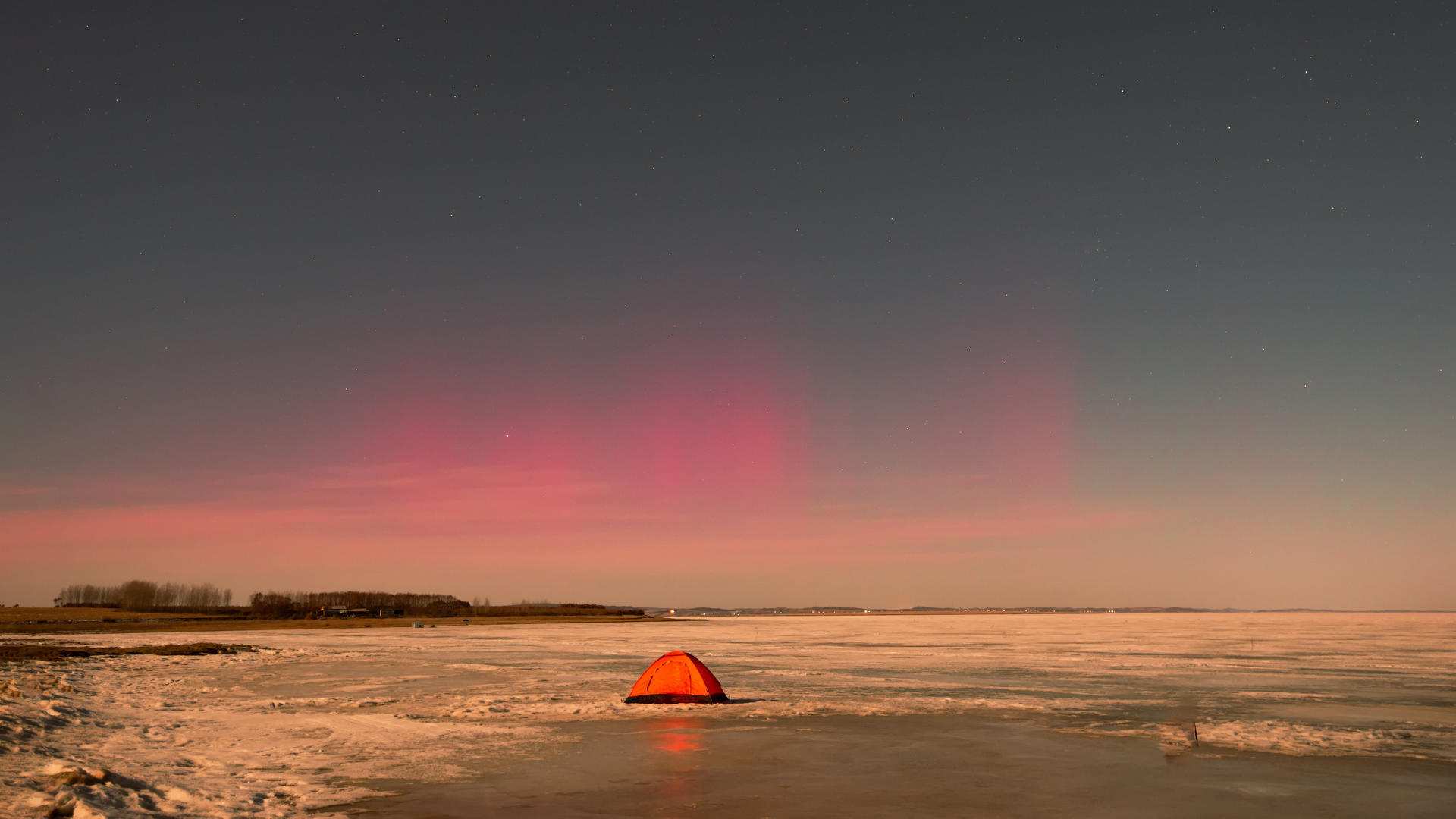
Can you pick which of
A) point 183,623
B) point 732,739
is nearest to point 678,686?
point 732,739

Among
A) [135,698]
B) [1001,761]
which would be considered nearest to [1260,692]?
[1001,761]

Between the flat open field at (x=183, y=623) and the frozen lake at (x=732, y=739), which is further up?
the frozen lake at (x=732, y=739)

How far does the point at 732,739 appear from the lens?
15180 mm

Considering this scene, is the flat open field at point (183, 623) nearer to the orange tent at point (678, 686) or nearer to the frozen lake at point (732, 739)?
the frozen lake at point (732, 739)

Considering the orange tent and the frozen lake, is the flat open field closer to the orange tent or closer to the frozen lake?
the frozen lake

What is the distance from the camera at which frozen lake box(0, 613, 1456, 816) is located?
10672 mm

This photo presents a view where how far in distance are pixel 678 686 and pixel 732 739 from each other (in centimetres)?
531

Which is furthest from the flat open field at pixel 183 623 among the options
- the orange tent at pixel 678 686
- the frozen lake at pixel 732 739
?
the orange tent at pixel 678 686

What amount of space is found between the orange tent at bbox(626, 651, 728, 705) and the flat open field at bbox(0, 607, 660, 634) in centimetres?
7235

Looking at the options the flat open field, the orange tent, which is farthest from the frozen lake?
the flat open field

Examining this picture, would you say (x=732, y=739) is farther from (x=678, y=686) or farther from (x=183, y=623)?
(x=183, y=623)

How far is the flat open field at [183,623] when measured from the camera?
85.9 metres

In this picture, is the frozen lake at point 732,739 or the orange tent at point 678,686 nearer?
the frozen lake at point 732,739

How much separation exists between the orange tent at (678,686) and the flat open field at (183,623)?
72.3 m
